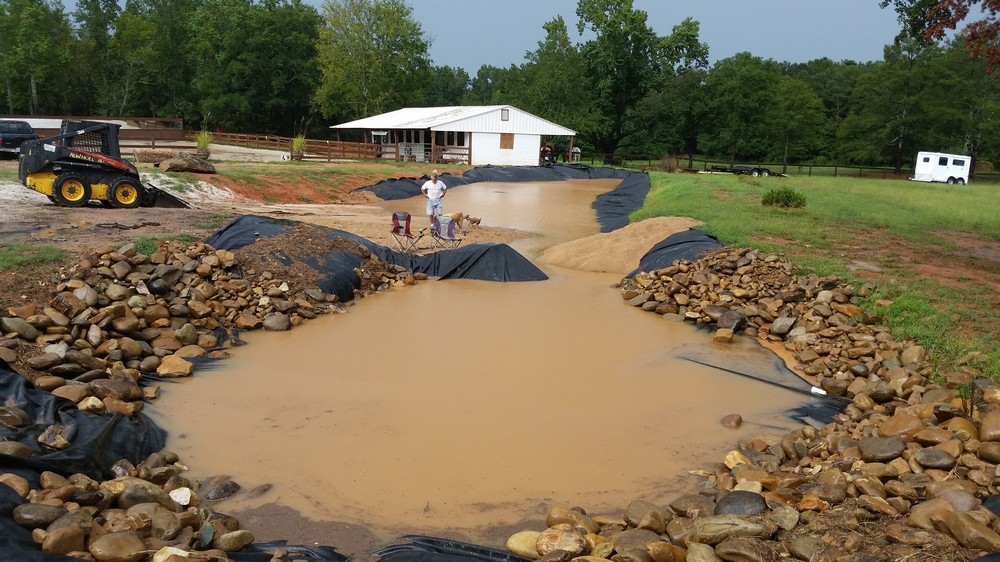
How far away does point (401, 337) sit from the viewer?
1035 centimetres

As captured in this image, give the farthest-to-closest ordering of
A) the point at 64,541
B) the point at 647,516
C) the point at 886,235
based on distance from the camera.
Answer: the point at 886,235, the point at 647,516, the point at 64,541

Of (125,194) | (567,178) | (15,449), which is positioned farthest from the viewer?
(567,178)

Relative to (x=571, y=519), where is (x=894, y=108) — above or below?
above

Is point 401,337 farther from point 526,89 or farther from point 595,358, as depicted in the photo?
point 526,89

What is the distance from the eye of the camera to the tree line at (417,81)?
162 ft

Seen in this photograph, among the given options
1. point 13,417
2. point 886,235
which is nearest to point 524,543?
point 13,417

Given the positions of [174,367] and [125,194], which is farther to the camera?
[125,194]

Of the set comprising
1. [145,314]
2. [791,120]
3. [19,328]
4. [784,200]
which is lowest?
[145,314]

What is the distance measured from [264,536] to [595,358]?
17.6 feet

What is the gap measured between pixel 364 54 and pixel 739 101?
28288mm

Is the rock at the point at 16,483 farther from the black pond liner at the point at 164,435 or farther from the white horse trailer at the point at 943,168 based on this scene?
the white horse trailer at the point at 943,168

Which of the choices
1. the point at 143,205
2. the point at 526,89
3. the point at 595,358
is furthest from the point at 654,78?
the point at 595,358

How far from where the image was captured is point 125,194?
15984 millimetres

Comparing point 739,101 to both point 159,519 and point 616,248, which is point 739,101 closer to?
point 616,248
